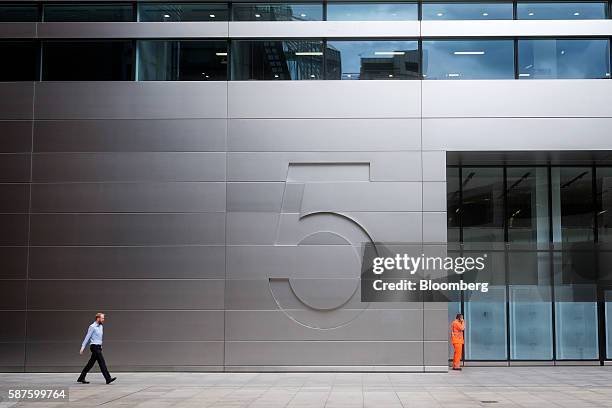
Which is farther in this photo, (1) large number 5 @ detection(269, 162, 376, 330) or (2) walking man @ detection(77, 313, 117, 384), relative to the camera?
(1) large number 5 @ detection(269, 162, 376, 330)

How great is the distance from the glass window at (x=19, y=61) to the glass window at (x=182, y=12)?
3.45 metres

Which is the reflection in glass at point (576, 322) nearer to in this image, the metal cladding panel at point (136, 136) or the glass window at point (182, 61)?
the metal cladding panel at point (136, 136)

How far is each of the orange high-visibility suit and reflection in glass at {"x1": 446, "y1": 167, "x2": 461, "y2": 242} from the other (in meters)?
2.84

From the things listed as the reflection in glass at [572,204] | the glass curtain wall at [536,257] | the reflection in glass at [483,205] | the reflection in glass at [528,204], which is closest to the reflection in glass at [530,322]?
the glass curtain wall at [536,257]

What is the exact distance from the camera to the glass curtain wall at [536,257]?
23141 millimetres

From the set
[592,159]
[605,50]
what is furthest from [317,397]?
[605,50]

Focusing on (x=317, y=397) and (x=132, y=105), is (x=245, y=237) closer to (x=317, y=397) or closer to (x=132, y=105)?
(x=132, y=105)

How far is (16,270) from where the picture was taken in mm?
21266

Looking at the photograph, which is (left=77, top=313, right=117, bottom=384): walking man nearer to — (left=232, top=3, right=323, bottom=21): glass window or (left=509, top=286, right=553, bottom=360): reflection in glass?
(left=232, top=3, right=323, bottom=21): glass window

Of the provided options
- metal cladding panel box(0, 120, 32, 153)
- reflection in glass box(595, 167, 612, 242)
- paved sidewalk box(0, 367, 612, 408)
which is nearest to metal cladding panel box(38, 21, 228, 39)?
metal cladding panel box(0, 120, 32, 153)

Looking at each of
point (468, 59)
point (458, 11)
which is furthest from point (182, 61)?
point (468, 59)

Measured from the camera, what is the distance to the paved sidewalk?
15.0 meters

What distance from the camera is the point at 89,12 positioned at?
73.2 ft

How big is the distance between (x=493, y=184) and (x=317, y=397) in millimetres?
10847
